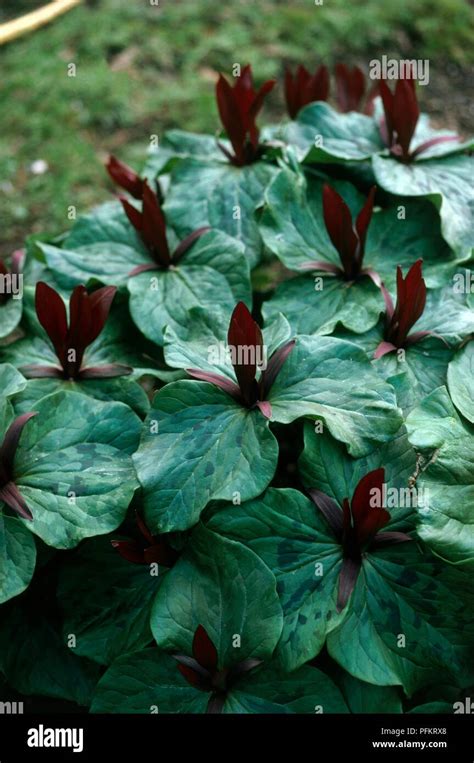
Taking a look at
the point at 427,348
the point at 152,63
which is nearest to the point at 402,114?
the point at 427,348

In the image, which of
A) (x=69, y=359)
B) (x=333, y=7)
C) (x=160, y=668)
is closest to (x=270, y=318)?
(x=69, y=359)

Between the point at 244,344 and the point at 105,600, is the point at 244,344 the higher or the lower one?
the higher one

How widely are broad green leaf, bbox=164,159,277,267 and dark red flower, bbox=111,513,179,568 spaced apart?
79 cm

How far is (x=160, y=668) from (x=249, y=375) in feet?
1.98

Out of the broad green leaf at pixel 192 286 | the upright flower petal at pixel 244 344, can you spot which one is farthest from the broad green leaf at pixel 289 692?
the broad green leaf at pixel 192 286

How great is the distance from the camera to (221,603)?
1.63 m

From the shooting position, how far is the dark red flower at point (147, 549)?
5.40 feet

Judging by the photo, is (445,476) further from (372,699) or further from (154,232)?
(154,232)

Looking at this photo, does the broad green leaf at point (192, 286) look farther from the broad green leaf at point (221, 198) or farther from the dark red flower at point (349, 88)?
the dark red flower at point (349, 88)

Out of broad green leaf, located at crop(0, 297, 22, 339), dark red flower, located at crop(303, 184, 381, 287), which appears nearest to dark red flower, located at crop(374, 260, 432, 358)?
dark red flower, located at crop(303, 184, 381, 287)

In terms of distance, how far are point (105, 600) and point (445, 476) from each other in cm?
75

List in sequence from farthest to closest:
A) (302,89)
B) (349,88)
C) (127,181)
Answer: (349,88) < (302,89) < (127,181)
